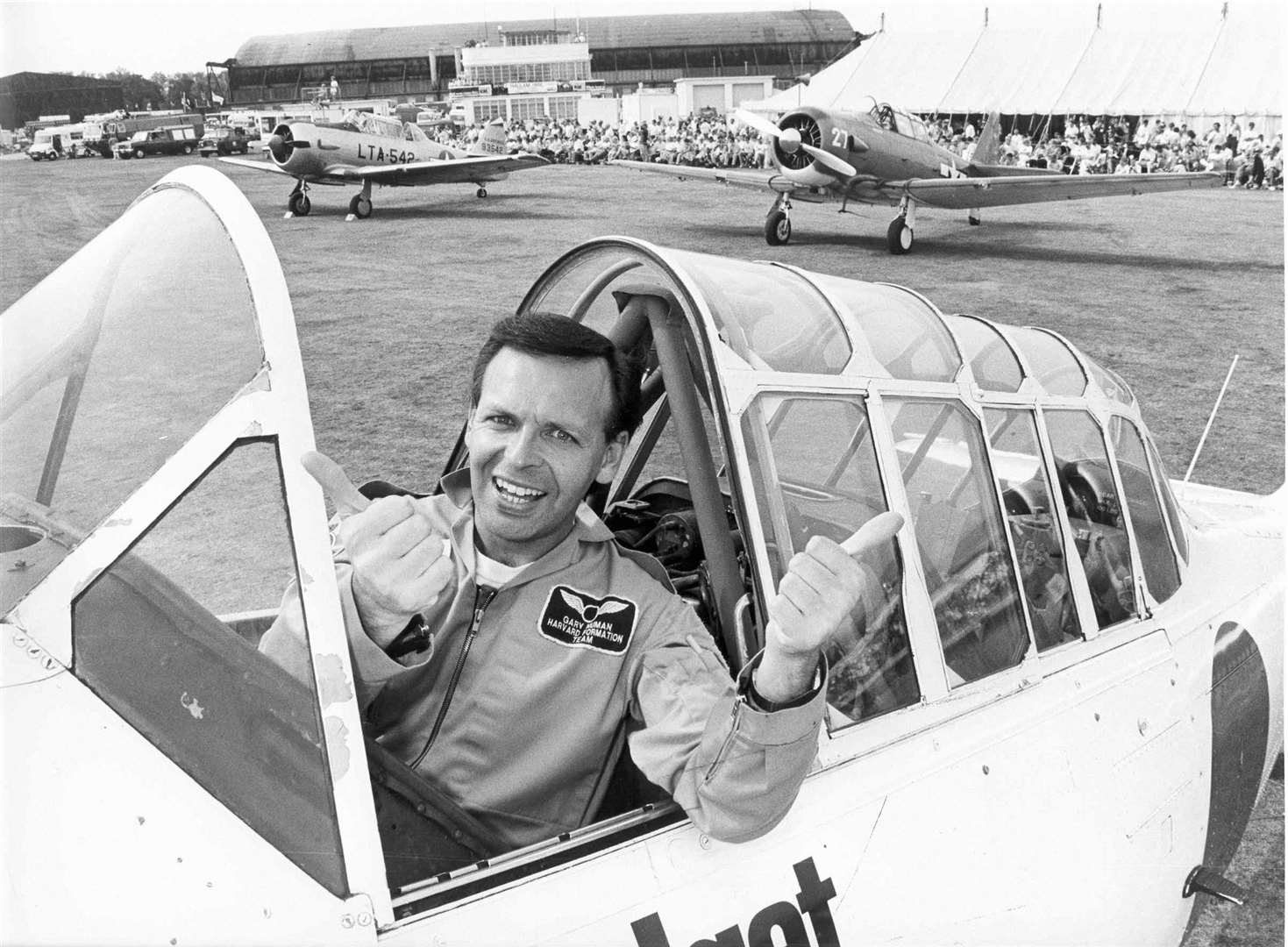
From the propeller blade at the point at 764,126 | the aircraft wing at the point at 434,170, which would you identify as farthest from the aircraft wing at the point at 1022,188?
the aircraft wing at the point at 434,170

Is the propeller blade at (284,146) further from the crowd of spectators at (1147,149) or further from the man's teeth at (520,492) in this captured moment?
the man's teeth at (520,492)

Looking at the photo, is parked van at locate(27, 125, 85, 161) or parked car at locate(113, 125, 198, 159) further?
parked car at locate(113, 125, 198, 159)

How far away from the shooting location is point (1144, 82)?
3141cm

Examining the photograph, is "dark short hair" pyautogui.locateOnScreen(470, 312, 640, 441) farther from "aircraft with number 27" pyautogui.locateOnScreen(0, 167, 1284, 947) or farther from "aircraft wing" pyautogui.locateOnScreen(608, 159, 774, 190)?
"aircraft wing" pyautogui.locateOnScreen(608, 159, 774, 190)

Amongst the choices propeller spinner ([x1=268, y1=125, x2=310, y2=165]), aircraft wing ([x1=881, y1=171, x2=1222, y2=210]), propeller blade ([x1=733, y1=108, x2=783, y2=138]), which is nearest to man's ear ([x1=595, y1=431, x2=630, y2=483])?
aircraft wing ([x1=881, y1=171, x2=1222, y2=210])

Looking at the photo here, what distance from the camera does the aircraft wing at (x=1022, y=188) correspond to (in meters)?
17.6

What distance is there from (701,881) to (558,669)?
16.4 inches

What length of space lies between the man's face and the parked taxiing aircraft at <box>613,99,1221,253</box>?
52.0ft

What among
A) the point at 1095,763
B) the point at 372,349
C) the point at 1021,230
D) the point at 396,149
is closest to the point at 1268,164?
the point at 1021,230

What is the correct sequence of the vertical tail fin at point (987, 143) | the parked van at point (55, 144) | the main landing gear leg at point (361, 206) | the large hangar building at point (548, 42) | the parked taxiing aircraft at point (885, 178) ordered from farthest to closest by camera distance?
the large hangar building at point (548, 42) < the parked van at point (55, 144) < the vertical tail fin at point (987, 143) < the main landing gear leg at point (361, 206) < the parked taxiing aircraft at point (885, 178)

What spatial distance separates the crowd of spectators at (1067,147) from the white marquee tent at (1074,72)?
598 millimetres

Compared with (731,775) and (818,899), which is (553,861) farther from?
(818,899)

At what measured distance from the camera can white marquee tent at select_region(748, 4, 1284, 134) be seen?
29203 millimetres

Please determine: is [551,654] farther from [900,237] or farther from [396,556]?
[900,237]
